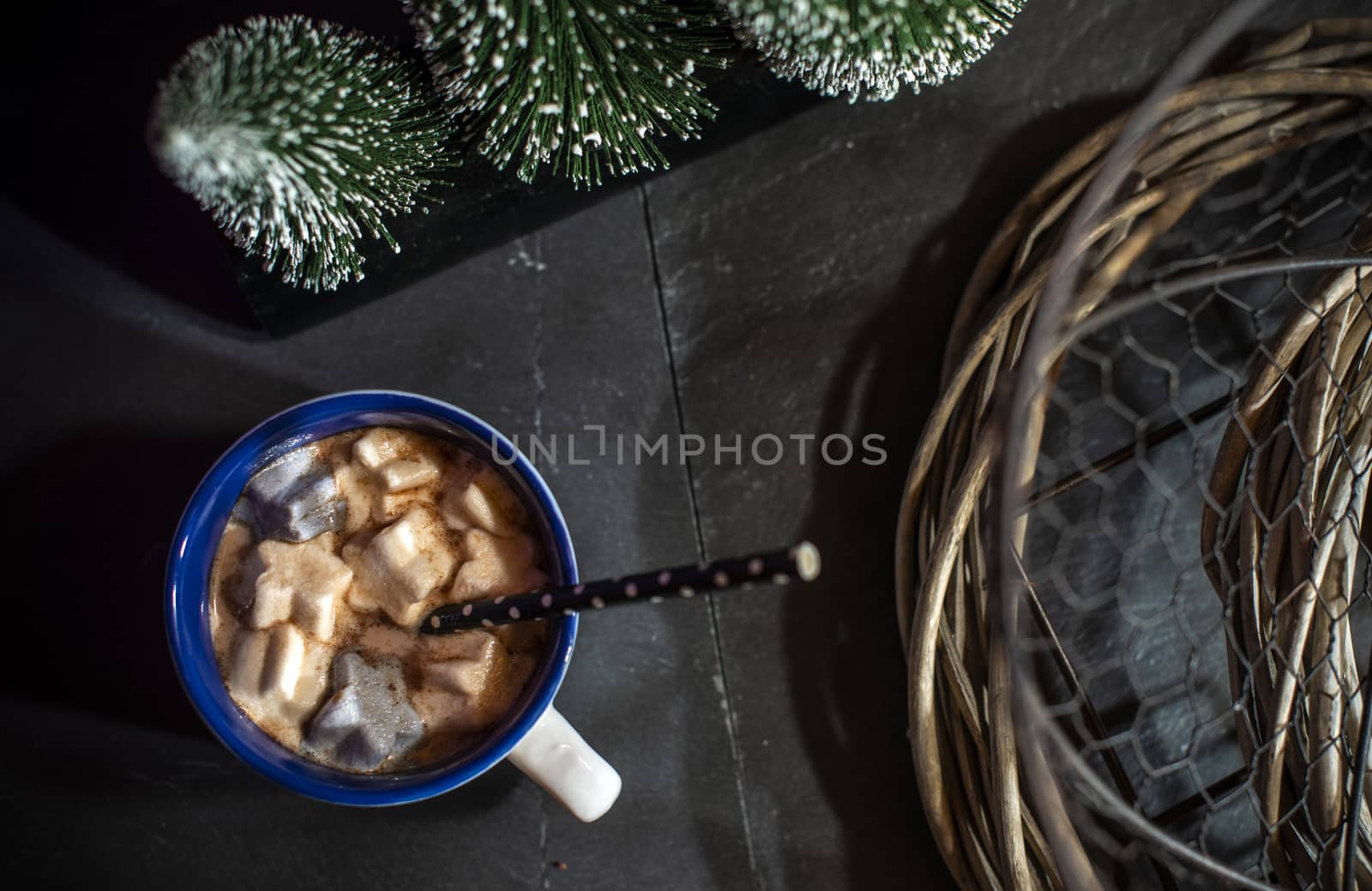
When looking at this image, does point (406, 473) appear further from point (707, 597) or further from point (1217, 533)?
point (1217, 533)

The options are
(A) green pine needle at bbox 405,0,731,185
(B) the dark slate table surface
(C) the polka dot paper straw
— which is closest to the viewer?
(C) the polka dot paper straw

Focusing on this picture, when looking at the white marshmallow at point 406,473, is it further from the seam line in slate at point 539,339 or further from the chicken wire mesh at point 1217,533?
the chicken wire mesh at point 1217,533

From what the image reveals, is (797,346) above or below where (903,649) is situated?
above

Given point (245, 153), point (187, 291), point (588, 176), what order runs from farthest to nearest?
point (187, 291) → point (588, 176) → point (245, 153)

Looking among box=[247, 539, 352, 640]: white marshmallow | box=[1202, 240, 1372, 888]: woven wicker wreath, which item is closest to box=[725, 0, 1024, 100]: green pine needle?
box=[1202, 240, 1372, 888]: woven wicker wreath

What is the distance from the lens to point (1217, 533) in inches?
28.2

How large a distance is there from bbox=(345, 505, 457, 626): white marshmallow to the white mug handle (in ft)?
0.36

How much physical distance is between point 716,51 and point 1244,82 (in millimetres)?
345

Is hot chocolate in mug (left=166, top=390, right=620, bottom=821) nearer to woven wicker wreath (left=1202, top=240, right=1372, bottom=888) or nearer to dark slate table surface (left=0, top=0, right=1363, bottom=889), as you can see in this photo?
dark slate table surface (left=0, top=0, right=1363, bottom=889)

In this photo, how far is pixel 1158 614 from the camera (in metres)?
0.81

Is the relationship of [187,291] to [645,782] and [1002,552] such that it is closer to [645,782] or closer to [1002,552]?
[645,782]

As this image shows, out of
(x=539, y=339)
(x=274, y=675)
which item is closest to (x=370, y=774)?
(x=274, y=675)

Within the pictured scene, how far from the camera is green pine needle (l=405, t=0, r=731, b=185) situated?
611 mm

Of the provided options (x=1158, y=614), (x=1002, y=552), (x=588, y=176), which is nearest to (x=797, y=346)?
(x=588, y=176)
